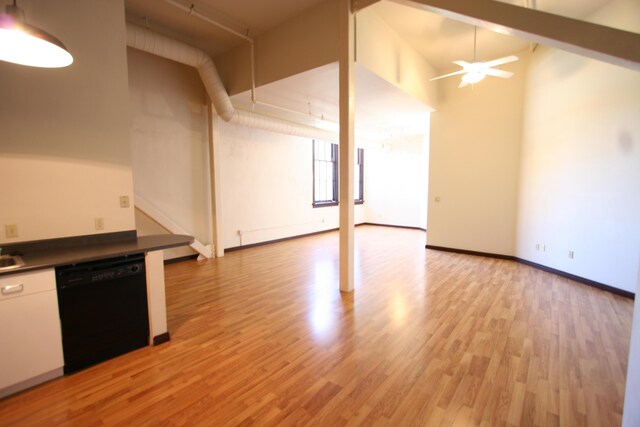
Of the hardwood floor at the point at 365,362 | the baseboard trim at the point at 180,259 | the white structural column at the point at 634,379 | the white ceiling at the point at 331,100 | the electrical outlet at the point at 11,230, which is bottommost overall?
the hardwood floor at the point at 365,362

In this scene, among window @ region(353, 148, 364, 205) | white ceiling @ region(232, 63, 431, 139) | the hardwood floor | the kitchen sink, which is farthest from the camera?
window @ region(353, 148, 364, 205)

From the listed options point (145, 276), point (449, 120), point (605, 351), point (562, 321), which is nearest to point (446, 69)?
point (449, 120)

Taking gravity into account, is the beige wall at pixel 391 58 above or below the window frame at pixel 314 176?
above

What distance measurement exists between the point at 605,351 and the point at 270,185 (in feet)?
20.1

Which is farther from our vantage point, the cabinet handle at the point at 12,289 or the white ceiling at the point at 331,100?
the white ceiling at the point at 331,100

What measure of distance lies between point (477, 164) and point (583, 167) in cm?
176

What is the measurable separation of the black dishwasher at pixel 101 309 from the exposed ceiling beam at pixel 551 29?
3543 mm

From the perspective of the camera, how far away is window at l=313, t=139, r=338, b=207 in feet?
27.4

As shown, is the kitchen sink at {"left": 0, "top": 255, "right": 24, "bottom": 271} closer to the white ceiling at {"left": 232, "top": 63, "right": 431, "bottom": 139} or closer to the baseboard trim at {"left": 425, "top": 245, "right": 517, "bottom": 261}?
the white ceiling at {"left": 232, "top": 63, "right": 431, "bottom": 139}

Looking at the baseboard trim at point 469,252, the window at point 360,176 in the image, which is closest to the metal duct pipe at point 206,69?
the window at point 360,176

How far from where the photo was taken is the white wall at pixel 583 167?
3549mm

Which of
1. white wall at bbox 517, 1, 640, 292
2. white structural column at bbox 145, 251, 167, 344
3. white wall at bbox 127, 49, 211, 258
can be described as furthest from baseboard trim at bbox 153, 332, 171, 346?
white wall at bbox 517, 1, 640, 292

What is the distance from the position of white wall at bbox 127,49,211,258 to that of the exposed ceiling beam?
4210mm

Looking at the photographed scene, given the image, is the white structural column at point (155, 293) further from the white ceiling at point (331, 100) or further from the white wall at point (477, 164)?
the white wall at point (477, 164)
